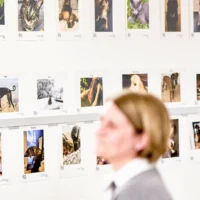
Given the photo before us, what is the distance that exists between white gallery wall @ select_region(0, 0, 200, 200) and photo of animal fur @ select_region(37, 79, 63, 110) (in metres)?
0.03

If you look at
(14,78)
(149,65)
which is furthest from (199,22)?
(14,78)

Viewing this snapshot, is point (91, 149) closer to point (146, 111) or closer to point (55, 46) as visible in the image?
point (55, 46)

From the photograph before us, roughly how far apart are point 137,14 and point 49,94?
54 centimetres

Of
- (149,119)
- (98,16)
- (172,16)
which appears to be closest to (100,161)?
(98,16)

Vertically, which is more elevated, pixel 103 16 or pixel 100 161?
pixel 103 16

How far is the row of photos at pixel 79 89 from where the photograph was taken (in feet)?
6.75

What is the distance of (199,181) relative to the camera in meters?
2.43

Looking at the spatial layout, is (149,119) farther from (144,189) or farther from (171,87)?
(171,87)

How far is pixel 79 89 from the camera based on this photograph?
2.18 meters

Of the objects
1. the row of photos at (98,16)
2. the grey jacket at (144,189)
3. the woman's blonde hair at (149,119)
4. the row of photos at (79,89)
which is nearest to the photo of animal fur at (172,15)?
the row of photos at (98,16)

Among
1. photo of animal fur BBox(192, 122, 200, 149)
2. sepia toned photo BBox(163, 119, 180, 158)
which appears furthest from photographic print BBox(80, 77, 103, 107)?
photo of animal fur BBox(192, 122, 200, 149)

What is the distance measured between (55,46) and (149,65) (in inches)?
17.7

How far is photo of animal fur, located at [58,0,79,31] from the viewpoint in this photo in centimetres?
212

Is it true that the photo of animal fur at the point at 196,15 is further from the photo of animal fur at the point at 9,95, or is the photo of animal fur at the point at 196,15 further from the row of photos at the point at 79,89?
the photo of animal fur at the point at 9,95
